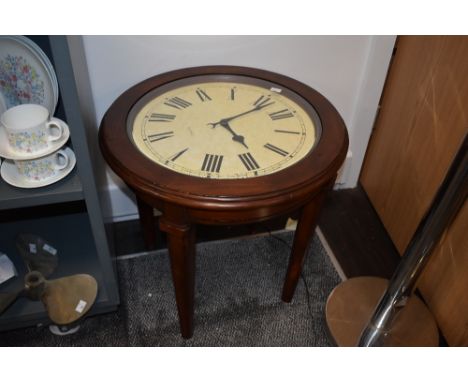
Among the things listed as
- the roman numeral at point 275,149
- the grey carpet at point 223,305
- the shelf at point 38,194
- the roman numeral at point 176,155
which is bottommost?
the grey carpet at point 223,305

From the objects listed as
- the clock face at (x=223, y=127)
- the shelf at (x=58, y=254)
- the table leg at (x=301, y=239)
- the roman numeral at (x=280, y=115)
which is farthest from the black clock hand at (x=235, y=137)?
the shelf at (x=58, y=254)

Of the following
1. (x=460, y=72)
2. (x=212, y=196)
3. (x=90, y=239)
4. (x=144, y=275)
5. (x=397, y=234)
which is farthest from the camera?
(x=397, y=234)

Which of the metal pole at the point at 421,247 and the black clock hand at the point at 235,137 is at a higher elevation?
the black clock hand at the point at 235,137

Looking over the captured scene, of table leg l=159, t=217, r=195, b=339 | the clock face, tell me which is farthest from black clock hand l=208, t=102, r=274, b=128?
table leg l=159, t=217, r=195, b=339

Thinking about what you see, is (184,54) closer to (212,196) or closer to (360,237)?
(212,196)

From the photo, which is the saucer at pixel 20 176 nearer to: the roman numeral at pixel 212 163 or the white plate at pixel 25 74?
the white plate at pixel 25 74

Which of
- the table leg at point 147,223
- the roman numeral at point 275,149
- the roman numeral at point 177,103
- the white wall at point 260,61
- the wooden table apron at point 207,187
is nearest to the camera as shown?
the wooden table apron at point 207,187

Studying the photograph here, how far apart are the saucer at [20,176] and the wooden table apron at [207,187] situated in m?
0.09

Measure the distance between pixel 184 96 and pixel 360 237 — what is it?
2.62 feet

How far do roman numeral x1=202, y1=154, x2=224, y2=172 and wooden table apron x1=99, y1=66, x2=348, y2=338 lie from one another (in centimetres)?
5

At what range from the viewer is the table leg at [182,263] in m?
0.94

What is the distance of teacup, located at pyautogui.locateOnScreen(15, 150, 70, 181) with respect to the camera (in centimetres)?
92

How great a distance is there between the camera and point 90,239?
4.21 ft
